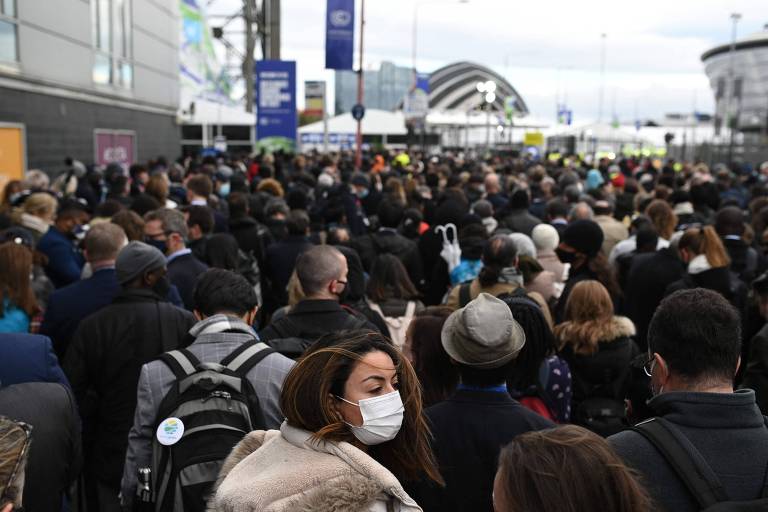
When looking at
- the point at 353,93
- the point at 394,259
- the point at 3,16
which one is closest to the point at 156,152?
the point at 3,16

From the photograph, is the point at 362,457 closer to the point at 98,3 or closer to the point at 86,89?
the point at 86,89

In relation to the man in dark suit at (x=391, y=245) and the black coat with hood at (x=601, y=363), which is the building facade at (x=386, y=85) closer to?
the man in dark suit at (x=391, y=245)

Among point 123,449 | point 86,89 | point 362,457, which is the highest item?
point 86,89

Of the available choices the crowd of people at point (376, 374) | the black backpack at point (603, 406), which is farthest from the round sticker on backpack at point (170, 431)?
the black backpack at point (603, 406)

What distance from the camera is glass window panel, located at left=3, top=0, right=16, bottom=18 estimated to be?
15728 millimetres

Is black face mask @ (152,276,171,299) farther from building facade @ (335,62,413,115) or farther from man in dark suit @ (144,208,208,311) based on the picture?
building facade @ (335,62,413,115)

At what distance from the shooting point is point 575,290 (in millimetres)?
5316

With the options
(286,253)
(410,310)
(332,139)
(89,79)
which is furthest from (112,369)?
(332,139)

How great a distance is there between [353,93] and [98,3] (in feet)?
237

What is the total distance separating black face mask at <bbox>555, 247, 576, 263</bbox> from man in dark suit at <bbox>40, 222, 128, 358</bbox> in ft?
11.9

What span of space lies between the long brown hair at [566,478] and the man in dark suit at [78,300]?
3863 mm

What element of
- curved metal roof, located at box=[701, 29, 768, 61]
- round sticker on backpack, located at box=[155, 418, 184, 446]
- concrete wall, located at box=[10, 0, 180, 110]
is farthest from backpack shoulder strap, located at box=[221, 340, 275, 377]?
curved metal roof, located at box=[701, 29, 768, 61]

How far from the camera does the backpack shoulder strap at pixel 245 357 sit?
3734 millimetres

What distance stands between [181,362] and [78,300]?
76.2 inches
